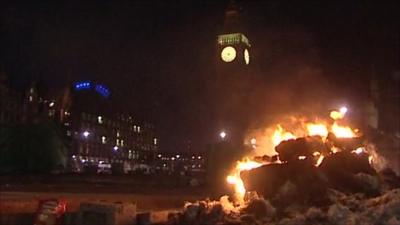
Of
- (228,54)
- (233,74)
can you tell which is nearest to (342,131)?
(233,74)

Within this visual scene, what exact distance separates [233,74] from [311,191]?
82660 millimetres

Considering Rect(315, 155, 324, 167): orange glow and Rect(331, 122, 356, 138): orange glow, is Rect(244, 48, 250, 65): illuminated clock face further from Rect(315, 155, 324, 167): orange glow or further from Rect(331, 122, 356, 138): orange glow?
Rect(315, 155, 324, 167): orange glow

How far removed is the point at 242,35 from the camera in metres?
127

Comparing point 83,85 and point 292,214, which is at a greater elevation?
point 83,85

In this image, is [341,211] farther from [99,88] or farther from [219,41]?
[99,88]

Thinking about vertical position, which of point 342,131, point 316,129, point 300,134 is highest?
point 316,129

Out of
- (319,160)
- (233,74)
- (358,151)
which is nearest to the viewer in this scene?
(319,160)

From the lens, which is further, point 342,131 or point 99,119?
point 99,119

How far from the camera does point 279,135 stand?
2108 inches

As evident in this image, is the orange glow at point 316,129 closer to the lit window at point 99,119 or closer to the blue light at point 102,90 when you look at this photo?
the lit window at point 99,119

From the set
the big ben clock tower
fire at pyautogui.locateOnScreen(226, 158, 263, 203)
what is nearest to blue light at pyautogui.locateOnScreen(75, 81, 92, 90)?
the big ben clock tower

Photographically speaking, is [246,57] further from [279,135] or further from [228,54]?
[279,135]

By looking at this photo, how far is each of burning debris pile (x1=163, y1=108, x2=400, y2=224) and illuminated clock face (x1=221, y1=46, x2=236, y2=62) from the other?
79.2 metres

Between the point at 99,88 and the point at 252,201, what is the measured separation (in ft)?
441
